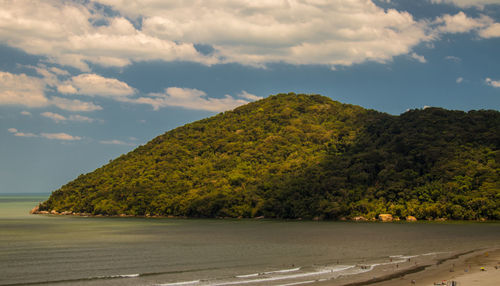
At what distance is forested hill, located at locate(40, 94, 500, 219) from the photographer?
5108 inches

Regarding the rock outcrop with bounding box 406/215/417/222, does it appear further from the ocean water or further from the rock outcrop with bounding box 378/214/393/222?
the ocean water

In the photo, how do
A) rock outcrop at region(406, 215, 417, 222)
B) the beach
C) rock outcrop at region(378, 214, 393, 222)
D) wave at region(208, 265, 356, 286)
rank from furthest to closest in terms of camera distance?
1. rock outcrop at region(378, 214, 393, 222)
2. rock outcrop at region(406, 215, 417, 222)
3. wave at region(208, 265, 356, 286)
4. the beach

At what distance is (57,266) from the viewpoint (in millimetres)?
50156

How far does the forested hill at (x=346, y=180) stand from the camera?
130 metres

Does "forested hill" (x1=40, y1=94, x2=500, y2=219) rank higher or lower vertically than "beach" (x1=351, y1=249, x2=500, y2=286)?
higher

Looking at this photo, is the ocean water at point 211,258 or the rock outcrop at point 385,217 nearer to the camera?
the ocean water at point 211,258

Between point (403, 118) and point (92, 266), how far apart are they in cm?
14609

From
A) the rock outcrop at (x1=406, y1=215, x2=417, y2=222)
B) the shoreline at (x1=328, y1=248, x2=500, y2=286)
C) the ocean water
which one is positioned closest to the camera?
the shoreline at (x1=328, y1=248, x2=500, y2=286)

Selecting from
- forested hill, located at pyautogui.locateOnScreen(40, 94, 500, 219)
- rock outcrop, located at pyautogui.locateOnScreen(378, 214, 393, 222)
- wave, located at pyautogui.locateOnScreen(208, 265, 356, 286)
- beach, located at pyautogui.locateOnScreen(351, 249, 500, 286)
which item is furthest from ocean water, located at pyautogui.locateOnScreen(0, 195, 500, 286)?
forested hill, located at pyautogui.locateOnScreen(40, 94, 500, 219)

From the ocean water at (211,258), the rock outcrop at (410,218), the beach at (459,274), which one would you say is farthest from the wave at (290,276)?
the rock outcrop at (410,218)

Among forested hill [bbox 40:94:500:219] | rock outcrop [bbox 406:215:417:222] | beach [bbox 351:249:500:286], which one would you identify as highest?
forested hill [bbox 40:94:500:219]

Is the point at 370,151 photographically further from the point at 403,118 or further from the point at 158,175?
the point at 158,175

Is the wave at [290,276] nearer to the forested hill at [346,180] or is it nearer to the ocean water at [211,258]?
the ocean water at [211,258]

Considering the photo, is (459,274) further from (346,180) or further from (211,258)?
(346,180)
